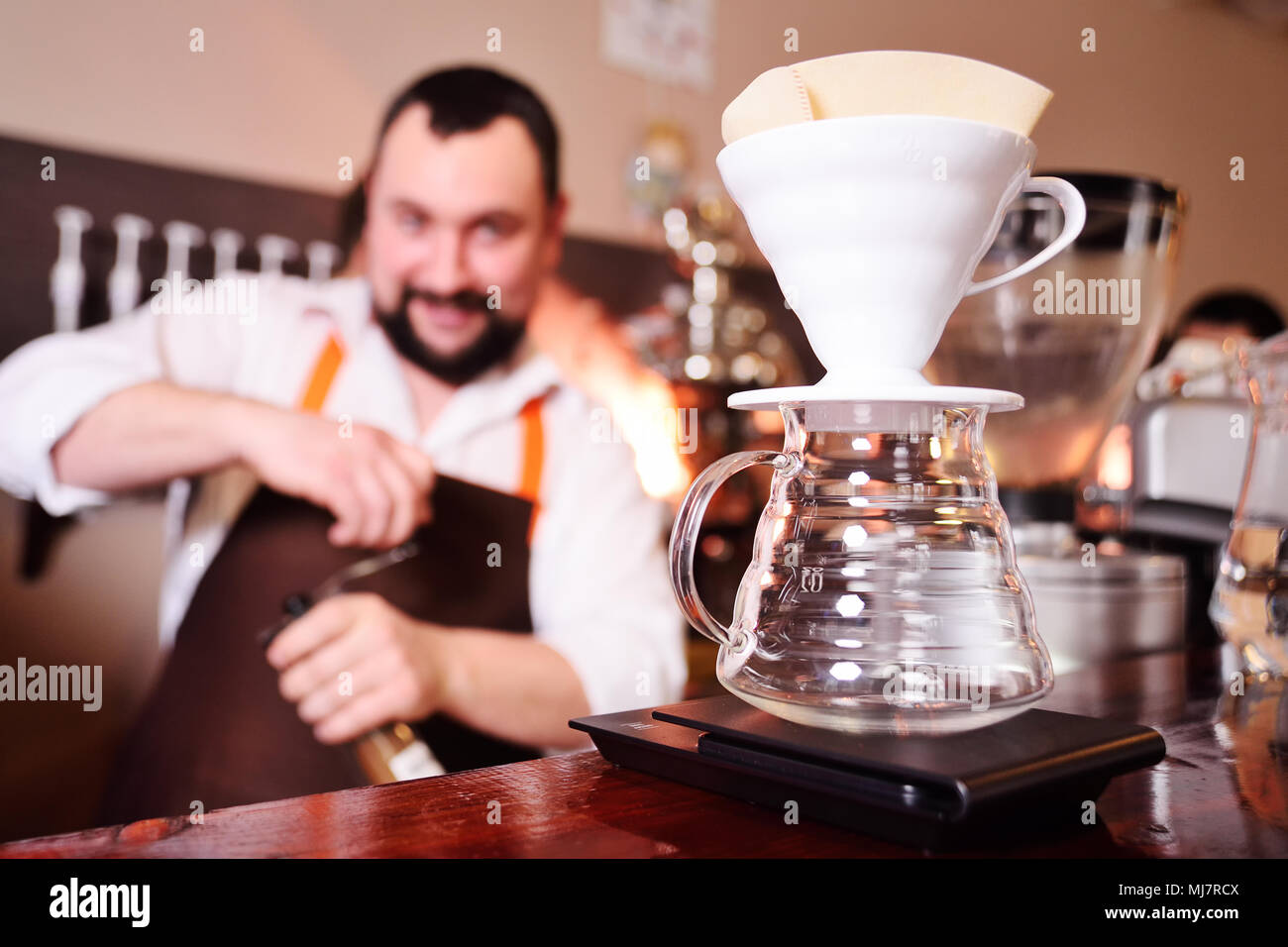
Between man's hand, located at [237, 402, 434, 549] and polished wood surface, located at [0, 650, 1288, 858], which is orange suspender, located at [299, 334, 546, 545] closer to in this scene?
man's hand, located at [237, 402, 434, 549]

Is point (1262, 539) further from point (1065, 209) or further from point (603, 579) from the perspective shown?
point (603, 579)

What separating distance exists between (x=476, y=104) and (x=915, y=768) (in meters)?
1.57

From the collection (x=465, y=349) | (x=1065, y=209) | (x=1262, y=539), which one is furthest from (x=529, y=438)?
(x=1065, y=209)

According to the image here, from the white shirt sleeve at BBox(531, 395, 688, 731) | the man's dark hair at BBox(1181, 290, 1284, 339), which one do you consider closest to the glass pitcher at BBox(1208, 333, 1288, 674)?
the white shirt sleeve at BBox(531, 395, 688, 731)

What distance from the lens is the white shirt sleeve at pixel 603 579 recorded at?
1.69 meters

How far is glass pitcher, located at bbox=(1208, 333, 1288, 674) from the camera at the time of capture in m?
0.67

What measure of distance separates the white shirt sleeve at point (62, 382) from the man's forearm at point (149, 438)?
0.01 m

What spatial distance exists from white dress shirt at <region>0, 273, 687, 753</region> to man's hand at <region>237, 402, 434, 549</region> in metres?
0.03

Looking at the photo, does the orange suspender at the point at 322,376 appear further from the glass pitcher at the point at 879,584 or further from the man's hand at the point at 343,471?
the glass pitcher at the point at 879,584

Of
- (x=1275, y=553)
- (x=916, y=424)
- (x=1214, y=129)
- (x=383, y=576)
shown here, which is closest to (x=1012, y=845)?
(x=916, y=424)

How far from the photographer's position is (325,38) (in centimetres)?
157

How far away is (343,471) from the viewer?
5.05 feet

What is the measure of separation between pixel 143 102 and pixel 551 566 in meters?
0.96
